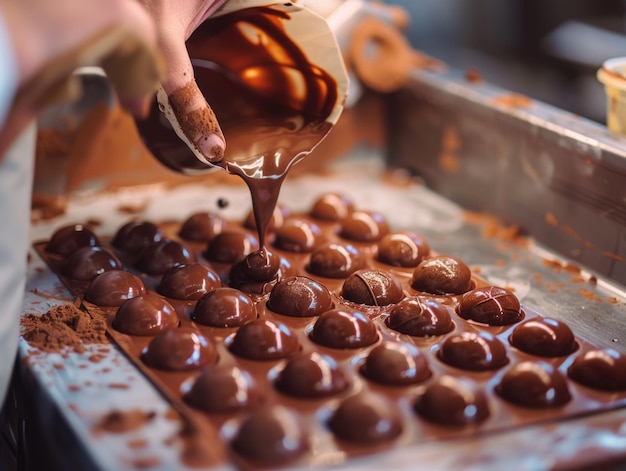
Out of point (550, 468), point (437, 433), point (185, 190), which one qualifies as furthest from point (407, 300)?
point (185, 190)

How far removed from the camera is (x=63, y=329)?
1.81 meters

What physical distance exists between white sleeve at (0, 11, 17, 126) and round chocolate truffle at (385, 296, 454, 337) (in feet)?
3.00

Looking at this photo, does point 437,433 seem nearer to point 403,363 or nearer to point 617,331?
point 403,363

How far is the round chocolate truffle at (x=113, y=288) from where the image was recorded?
1.94 metres

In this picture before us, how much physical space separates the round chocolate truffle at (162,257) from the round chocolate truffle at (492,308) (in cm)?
70

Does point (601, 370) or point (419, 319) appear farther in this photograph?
point (419, 319)

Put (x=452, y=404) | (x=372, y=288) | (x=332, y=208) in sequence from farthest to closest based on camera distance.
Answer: (x=332, y=208), (x=372, y=288), (x=452, y=404)

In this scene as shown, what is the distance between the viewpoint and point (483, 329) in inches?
73.9

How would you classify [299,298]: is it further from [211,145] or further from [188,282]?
[211,145]

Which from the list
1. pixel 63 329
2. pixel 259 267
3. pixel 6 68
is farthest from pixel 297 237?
pixel 6 68

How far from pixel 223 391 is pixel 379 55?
1804 mm

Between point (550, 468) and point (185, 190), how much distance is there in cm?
174

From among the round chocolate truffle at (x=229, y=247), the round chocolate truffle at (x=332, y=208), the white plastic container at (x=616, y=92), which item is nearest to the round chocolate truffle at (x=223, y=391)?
the round chocolate truffle at (x=229, y=247)

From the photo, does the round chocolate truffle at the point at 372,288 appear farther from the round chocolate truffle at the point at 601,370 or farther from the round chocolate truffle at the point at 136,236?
the round chocolate truffle at the point at 136,236
